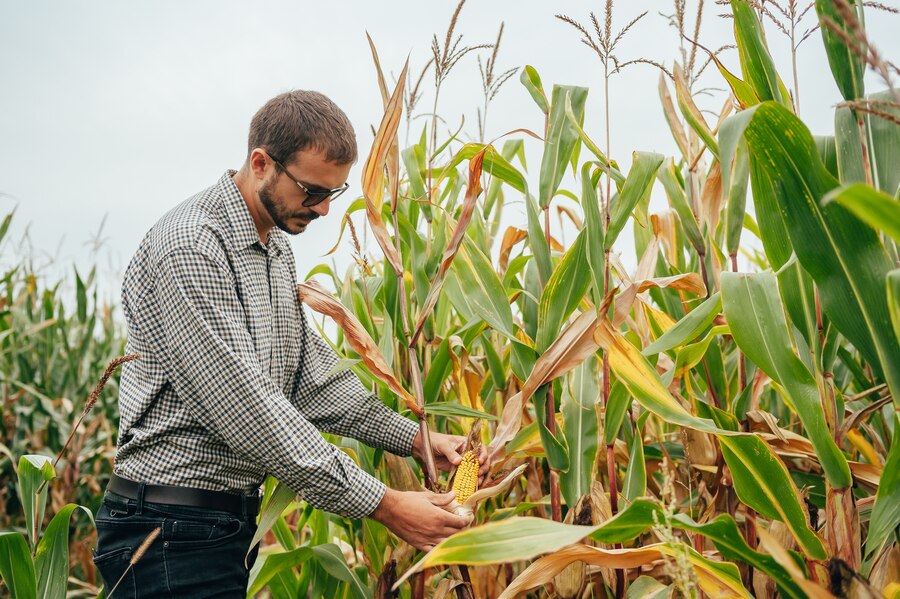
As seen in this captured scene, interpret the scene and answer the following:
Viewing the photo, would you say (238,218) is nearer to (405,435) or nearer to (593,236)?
(405,435)

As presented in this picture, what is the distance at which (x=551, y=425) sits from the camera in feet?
5.17

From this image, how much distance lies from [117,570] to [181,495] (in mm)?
240

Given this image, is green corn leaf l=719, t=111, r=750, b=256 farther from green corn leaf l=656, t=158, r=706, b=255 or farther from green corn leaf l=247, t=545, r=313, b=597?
green corn leaf l=247, t=545, r=313, b=597

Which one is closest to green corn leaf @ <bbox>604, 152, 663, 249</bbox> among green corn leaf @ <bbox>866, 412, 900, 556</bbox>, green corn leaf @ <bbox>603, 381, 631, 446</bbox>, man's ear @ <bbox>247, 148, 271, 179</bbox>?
green corn leaf @ <bbox>603, 381, 631, 446</bbox>

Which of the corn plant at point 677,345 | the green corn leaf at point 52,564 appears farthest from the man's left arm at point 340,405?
the green corn leaf at point 52,564

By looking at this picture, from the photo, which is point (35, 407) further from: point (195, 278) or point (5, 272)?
point (195, 278)

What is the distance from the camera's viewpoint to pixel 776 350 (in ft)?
3.91

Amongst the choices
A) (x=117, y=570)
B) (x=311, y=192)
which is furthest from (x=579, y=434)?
(x=117, y=570)

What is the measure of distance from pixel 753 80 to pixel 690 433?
2.70 ft

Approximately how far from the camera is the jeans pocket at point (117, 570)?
1668 millimetres

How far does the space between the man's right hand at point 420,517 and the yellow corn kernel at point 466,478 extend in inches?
1.5

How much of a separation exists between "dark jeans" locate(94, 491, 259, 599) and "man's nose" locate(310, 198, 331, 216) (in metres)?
0.76

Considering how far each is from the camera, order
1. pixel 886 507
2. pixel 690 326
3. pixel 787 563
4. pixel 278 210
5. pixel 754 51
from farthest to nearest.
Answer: pixel 278 210, pixel 690 326, pixel 754 51, pixel 886 507, pixel 787 563

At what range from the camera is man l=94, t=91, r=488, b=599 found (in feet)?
5.11
